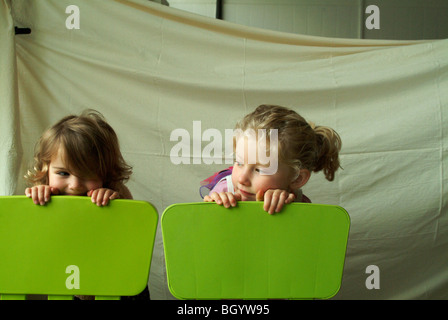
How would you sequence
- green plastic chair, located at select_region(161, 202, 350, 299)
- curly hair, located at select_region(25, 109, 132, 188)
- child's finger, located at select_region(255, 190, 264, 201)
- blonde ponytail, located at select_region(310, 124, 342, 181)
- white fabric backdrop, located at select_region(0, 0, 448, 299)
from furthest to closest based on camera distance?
white fabric backdrop, located at select_region(0, 0, 448, 299) → blonde ponytail, located at select_region(310, 124, 342, 181) → curly hair, located at select_region(25, 109, 132, 188) → child's finger, located at select_region(255, 190, 264, 201) → green plastic chair, located at select_region(161, 202, 350, 299)

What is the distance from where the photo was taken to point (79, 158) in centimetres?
91

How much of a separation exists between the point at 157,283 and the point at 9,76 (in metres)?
0.73

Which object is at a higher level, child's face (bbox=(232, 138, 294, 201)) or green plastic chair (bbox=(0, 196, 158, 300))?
child's face (bbox=(232, 138, 294, 201))

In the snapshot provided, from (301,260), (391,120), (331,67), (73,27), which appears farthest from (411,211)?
(73,27)

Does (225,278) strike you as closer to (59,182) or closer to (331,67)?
(59,182)

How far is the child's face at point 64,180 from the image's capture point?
89 centimetres

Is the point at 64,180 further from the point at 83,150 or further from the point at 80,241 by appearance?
the point at 80,241

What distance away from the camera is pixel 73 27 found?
1.25 meters

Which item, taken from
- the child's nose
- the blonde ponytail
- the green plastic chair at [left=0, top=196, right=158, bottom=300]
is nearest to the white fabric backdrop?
the blonde ponytail

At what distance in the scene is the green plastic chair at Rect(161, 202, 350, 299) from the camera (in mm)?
616

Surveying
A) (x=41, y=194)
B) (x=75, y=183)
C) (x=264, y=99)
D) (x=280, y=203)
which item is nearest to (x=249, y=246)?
(x=280, y=203)

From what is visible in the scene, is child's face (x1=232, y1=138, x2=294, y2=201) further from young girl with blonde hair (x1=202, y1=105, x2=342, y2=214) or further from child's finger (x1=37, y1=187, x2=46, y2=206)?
child's finger (x1=37, y1=187, x2=46, y2=206)

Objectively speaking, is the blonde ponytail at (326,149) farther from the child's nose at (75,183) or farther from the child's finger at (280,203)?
the child's nose at (75,183)

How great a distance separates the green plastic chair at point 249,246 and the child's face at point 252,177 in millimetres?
259
